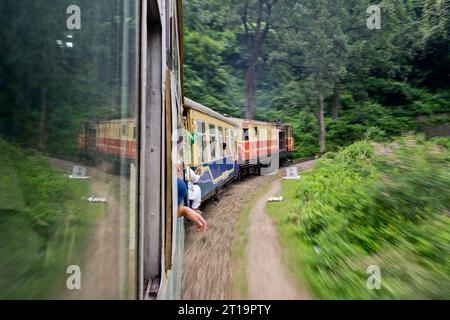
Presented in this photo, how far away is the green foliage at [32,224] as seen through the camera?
0.45 meters

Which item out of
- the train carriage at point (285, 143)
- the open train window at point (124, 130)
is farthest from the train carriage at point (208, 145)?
the train carriage at point (285, 143)

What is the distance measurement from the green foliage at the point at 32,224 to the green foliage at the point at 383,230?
13.4 feet

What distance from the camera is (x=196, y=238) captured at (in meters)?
7.05

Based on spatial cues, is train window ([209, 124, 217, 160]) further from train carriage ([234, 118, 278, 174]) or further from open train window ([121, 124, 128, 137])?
open train window ([121, 124, 128, 137])

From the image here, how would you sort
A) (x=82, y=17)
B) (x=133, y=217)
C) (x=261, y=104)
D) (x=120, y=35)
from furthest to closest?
(x=261, y=104), (x=133, y=217), (x=120, y=35), (x=82, y=17)

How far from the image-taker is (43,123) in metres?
0.49

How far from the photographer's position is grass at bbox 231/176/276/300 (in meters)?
4.75

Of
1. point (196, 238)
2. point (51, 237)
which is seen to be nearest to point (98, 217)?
A: point (51, 237)

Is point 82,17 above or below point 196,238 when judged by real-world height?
above

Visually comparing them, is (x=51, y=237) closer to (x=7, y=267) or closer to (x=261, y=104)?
(x=7, y=267)

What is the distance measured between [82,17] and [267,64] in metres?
23.9

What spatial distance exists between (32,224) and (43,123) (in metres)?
0.13

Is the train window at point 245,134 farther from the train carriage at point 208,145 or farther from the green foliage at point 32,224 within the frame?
the green foliage at point 32,224

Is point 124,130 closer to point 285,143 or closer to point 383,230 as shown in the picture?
point 383,230
